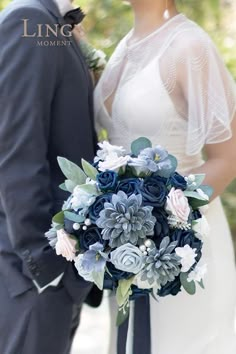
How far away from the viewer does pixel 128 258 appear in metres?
1.67

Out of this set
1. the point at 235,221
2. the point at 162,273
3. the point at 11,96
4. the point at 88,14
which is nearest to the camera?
the point at 162,273

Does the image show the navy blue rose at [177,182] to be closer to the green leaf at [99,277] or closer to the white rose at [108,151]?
the white rose at [108,151]

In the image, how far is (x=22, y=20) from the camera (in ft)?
6.72

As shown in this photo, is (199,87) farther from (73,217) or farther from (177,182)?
(73,217)

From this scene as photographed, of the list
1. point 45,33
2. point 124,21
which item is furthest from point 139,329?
point 124,21

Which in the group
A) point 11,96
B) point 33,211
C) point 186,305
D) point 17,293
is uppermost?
point 11,96

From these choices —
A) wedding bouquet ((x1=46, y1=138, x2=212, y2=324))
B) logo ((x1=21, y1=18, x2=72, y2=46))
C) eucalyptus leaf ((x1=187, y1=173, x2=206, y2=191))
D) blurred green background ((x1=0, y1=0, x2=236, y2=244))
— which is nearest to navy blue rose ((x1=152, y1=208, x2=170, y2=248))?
wedding bouquet ((x1=46, y1=138, x2=212, y2=324))

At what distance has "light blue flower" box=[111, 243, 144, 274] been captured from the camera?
1676 mm

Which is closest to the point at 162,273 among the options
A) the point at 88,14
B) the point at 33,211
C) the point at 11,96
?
the point at 33,211

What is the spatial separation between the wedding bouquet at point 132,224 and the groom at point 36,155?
0.85 feet

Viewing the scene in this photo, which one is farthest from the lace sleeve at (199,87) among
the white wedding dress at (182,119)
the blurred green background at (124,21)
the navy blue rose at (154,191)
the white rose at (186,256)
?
the blurred green background at (124,21)

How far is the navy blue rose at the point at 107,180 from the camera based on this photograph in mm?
1729

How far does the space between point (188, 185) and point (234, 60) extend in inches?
67.5

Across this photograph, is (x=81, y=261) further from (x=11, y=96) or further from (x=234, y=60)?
(x=234, y=60)
